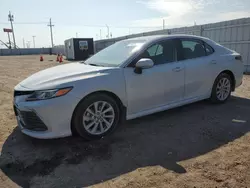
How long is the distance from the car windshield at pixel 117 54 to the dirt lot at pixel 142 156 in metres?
1.18

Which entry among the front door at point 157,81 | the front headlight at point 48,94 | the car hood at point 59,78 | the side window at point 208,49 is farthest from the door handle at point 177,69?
the front headlight at point 48,94

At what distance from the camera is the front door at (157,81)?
3660 mm

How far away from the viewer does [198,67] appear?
4445 mm

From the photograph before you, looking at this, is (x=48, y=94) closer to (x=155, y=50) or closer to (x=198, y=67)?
(x=155, y=50)

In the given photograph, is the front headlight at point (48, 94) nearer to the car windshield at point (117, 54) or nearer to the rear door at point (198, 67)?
the car windshield at point (117, 54)

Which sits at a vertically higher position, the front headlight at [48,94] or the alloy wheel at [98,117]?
the front headlight at [48,94]

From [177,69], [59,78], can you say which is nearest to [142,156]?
[59,78]

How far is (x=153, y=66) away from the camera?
12.8 feet

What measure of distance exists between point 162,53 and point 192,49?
0.83m

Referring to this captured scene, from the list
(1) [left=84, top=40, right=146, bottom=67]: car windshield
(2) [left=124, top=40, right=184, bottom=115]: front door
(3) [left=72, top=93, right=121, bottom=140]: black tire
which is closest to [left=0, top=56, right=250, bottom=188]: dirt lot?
(3) [left=72, top=93, right=121, bottom=140]: black tire

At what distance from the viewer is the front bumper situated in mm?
3010

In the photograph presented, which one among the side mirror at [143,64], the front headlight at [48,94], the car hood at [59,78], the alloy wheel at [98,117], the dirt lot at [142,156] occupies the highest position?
the side mirror at [143,64]

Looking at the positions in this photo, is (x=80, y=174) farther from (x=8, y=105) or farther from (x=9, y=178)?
(x=8, y=105)

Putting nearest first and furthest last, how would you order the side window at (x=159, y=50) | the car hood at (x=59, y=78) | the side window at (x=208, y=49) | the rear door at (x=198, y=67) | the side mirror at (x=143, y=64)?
the car hood at (x=59, y=78) < the side mirror at (x=143, y=64) < the side window at (x=159, y=50) < the rear door at (x=198, y=67) < the side window at (x=208, y=49)
